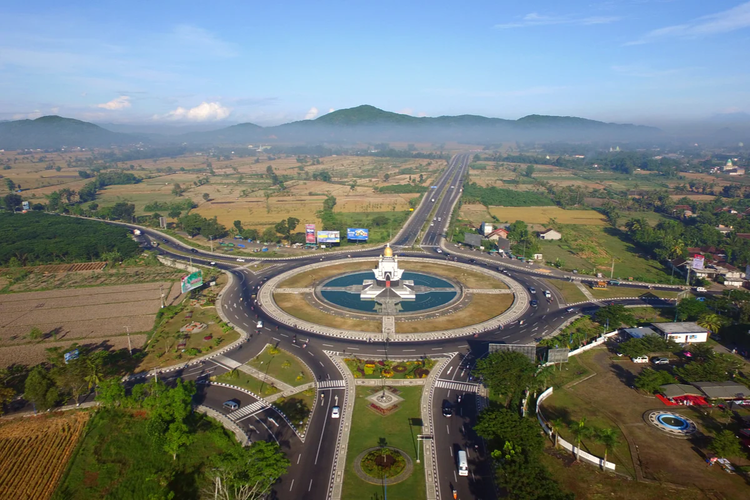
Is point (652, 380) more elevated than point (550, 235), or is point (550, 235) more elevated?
point (550, 235)

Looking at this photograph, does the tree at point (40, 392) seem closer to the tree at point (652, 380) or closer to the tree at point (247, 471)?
the tree at point (247, 471)

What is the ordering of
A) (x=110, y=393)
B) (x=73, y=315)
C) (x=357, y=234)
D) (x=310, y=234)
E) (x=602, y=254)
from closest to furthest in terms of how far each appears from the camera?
(x=110, y=393) → (x=73, y=315) → (x=602, y=254) → (x=310, y=234) → (x=357, y=234)

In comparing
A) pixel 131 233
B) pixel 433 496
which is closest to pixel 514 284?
pixel 433 496

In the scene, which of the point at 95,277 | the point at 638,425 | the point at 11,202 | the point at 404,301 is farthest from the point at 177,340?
the point at 11,202

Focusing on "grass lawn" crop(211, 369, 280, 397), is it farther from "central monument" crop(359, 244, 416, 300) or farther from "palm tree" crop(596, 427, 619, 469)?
"palm tree" crop(596, 427, 619, 469)

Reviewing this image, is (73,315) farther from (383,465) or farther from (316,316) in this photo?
(383,465)

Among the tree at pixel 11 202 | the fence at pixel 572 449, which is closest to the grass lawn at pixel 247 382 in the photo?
the fence at pixel 572 449

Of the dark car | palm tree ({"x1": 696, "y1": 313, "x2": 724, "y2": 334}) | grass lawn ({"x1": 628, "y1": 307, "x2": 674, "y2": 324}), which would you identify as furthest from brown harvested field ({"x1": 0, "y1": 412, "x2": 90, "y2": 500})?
palm tree ({"x1": 696, "y1": 313, "x2": 724, "y2": 334})
